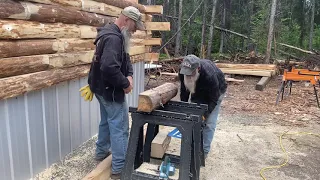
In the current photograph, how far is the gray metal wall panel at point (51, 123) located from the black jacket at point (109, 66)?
0.64 metres

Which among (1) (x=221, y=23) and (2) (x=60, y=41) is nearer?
(2) (x=60, y=41)

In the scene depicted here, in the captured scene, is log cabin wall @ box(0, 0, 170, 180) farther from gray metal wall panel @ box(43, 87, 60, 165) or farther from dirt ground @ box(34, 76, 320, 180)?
dirt ground @ box(34, 76, 320, 180)

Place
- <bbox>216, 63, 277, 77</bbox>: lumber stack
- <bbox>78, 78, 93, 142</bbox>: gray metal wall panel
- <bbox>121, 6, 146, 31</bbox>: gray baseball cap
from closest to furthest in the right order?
1. <bbox>121, 6, 146, 31</bbox>: gray baseball cap
2. <bbox>78, 78, 93, 142</bbox>: gray metal wall panel
3. <bbox>216, 63, 277, 77</bbox>: lumber stack

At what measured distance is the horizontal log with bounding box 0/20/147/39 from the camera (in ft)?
9.52

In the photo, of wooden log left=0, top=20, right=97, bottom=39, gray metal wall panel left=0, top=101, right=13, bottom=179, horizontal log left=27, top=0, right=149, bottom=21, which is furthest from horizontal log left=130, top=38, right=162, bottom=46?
gray metal wall panel left=0, top=101, right=13, bottom=179

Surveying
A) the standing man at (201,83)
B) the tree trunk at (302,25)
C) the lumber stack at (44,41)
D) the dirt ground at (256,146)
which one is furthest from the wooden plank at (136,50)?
the tree trunk at (302,25)

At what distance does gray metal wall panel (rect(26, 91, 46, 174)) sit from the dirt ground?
20cm

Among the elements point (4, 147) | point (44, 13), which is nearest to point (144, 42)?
point (44, 13)

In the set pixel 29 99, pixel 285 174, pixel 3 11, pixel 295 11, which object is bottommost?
pixel 285 174

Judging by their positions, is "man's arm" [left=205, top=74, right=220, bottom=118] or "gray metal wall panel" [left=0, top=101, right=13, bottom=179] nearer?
"gray metal wall panel" [left=0, top=101, right=13, bottom=179]

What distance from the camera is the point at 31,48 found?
328cm

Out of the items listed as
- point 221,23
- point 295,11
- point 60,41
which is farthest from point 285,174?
point 295,11

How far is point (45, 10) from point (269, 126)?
5056 millimetres

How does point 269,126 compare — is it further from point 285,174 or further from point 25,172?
point 25,172
